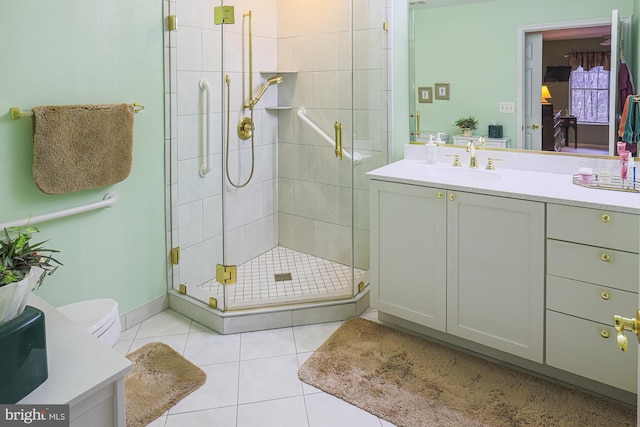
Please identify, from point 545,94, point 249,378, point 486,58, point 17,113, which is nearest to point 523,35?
point 486,58

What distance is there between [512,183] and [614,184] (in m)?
0.45

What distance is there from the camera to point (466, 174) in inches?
104

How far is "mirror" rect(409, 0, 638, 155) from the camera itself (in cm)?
242

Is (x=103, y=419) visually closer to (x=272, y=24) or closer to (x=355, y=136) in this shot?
(x=355, y=136)

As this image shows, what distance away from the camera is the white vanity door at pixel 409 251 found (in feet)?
7.98

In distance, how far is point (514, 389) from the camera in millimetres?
2188

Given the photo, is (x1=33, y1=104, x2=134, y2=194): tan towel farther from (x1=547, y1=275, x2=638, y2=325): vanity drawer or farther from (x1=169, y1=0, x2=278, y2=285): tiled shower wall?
(x1=547, y1=275, x2=638, y2=325): vanity drawer

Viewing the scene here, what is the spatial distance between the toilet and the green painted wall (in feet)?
1.23

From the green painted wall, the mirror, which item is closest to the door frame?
the mirror

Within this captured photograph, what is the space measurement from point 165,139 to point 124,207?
47cm

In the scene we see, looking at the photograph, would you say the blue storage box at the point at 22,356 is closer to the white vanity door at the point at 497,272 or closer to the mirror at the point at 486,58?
the white vanity door at the point at 497,272

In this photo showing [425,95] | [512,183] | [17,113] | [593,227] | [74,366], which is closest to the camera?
[74,366]

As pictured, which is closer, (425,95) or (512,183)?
(512,183)

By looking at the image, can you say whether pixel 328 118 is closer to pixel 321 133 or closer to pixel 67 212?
pixel 321 133
